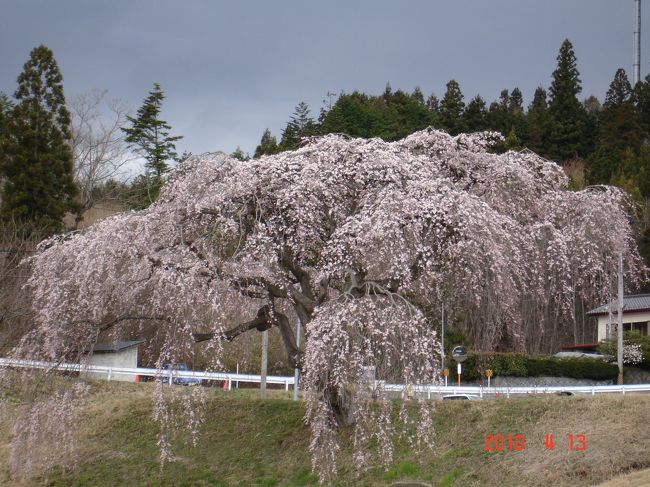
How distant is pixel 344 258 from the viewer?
14758 millimetres

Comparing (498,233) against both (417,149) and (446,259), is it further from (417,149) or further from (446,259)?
(417,149)

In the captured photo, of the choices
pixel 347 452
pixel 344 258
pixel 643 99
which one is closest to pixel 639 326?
pixel 347 452

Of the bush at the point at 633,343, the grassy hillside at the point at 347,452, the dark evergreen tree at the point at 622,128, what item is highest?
the dark evergreen tree at the point at 622,128

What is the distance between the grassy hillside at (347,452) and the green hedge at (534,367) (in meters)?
10.8

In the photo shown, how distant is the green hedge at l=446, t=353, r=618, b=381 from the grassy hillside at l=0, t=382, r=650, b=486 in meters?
10.8

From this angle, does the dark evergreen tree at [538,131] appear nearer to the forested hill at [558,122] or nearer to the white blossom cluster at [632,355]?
the forested hill at [558,122]

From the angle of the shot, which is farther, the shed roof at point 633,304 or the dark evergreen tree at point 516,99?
the dark evergreen tree at point 516,99

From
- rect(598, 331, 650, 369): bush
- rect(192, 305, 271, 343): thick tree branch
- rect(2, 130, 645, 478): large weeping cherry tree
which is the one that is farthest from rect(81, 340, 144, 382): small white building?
rect(598, 331, 650, 369): bush

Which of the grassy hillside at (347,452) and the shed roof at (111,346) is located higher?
the shed roof at (111,346)

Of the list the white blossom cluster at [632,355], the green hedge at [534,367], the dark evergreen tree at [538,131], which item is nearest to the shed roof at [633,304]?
the white blossom cluster at [632,355]

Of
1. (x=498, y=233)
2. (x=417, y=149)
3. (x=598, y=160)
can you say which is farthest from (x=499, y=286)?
(x=598, y=160)

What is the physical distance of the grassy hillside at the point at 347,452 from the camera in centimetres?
1385

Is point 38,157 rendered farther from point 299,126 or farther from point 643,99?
point 643,99
